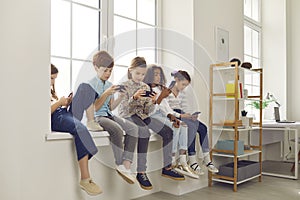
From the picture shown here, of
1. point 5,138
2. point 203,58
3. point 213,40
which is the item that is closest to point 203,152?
point 203,58

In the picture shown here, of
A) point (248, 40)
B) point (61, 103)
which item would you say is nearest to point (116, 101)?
point (61, 103)

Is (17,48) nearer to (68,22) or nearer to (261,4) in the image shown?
(68,22)

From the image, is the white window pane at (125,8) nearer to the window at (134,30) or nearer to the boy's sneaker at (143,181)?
the window at (134,30)

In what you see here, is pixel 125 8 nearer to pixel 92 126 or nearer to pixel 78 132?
pixel 92 126

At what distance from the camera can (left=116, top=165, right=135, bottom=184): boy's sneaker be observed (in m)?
2.25

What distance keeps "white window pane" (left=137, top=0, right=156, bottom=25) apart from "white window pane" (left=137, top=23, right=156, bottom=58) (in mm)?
65

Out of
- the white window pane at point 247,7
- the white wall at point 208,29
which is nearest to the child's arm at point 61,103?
the white wall at point 208,29

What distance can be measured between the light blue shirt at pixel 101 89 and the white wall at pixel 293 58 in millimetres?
3585

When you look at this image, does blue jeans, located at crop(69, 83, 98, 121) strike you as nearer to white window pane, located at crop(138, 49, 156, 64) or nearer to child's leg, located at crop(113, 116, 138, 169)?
child's leg, located at crop(113, 116, 138, 169)

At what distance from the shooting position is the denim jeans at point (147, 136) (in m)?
2.45

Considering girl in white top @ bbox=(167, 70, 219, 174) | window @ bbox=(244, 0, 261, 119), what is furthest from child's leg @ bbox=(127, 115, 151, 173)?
window @ bbox=(244, 0, 261, 119)

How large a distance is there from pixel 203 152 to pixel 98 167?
106 centimetres

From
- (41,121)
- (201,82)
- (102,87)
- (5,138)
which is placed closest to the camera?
(5,138)

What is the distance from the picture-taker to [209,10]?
332 cm
